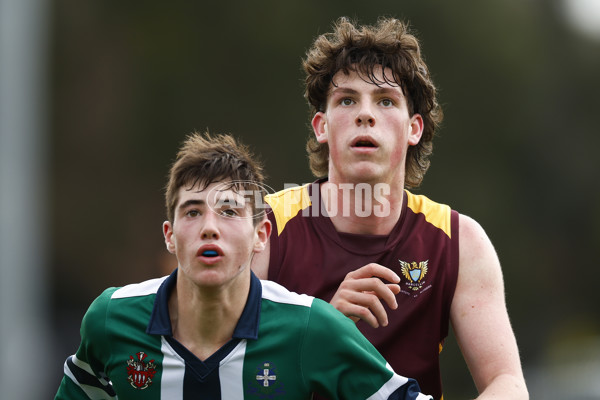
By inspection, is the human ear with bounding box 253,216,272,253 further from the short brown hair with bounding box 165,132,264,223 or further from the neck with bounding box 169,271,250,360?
the neck with bounding box 169,271,250,360

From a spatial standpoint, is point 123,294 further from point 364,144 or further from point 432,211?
point 432,211

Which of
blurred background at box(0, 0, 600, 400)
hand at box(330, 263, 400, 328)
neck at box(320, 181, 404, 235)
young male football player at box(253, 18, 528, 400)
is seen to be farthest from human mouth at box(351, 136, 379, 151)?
blurred background at box(0, 0, 600, 400)

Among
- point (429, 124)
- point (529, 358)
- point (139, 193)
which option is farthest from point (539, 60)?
point (429, 124)

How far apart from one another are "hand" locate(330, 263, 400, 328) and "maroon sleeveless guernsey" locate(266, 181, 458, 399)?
1.24 ft

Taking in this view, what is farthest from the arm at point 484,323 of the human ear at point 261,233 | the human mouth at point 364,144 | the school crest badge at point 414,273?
the human ear at point 261,233

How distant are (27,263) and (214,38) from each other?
30.1ft

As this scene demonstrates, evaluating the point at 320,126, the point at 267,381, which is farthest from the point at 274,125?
the point at 267,381

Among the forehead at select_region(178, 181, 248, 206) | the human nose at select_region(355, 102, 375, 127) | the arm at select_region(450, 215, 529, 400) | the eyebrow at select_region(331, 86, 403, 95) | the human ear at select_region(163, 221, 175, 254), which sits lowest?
the arm at select_region(450, 215, 529, 400)

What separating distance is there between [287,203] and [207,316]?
1.17 metres

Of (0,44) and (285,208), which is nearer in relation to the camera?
(285,208)

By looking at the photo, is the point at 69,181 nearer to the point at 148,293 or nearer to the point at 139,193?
the point at 139,193

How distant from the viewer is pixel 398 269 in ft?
16.8

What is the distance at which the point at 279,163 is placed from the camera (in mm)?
16750

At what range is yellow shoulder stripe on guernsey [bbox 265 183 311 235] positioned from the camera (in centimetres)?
523
